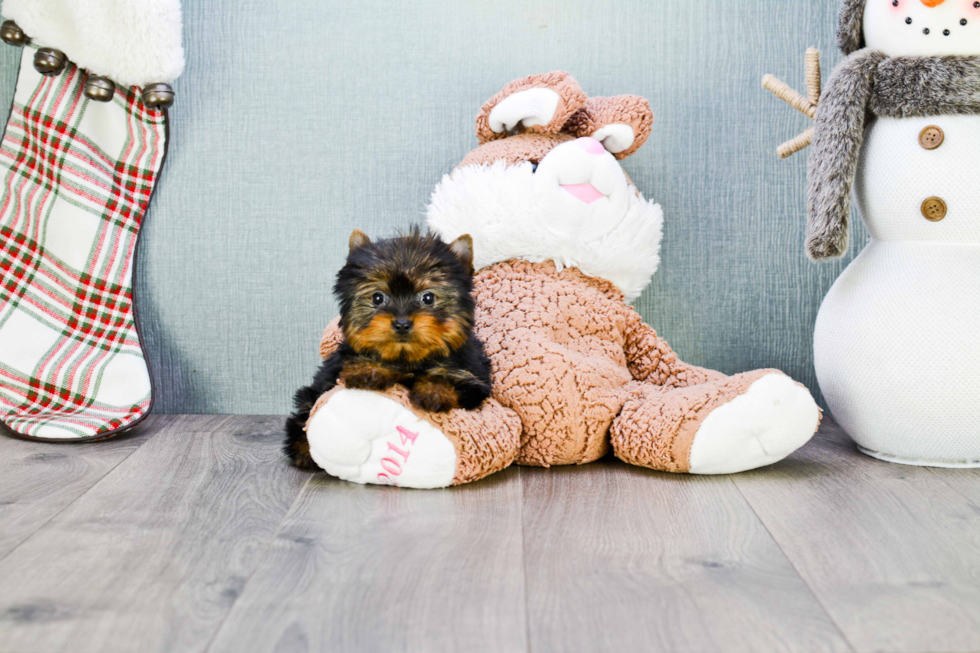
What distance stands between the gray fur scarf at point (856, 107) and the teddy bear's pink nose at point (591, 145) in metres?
0.34

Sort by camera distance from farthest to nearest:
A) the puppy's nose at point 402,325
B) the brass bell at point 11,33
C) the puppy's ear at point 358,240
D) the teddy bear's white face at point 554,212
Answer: the brass bell at point 11,33 → the teddy bear's white face at point 554,212 → the puppy's ear at point 358,240 → the puppy's nose at point 402,325

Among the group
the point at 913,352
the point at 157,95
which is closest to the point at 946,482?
the point at 913,352

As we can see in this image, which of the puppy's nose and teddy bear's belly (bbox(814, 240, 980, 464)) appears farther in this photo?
teddy bear's belly (bbox(814, 240, 980, 464))

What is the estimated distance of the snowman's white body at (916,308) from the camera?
46.9 inches

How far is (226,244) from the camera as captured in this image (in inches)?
62.7

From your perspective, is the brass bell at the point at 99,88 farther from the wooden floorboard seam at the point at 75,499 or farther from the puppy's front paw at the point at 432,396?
the puppy's front paw at the point at 432,396

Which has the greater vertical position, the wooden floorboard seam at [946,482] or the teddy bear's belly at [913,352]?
the teddy bear's belly at [913,352]

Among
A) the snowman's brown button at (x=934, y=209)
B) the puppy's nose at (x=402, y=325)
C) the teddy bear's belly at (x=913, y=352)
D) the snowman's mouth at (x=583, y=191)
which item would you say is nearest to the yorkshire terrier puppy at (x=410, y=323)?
the puppy's nose at (x=402, y=325)

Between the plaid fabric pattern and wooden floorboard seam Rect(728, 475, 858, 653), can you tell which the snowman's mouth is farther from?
the plaid fabric pattern

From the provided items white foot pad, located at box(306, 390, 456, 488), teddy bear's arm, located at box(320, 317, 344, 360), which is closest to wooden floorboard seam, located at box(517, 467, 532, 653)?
white foot pad, located at box(306, 390, 456, 488)

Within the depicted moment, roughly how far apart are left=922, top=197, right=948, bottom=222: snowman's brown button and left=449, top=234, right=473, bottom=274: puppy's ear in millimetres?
692

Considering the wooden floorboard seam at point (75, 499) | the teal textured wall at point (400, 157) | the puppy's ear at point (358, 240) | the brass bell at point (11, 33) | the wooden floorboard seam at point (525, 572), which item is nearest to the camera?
the wooden floorboard seam at point (525, 572)

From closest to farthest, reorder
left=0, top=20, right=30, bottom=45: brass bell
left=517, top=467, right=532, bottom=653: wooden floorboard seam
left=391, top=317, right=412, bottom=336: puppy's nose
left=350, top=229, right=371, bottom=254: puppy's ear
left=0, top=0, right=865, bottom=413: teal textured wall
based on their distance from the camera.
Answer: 1. left=517, top=467, right=532, bottom=653: wooden floorboard seam
2. left=391, top=317, right=412, bottom=336: puppy's nose
3. left=350, top=229, right=371, bottom=254: puppy's ear
4. left=0, top=20, right=30, bottom=45: brass bell
5. left=0, top=0, right=865, bottom=413: teal textured wall

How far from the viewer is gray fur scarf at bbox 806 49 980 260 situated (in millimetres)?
1181
